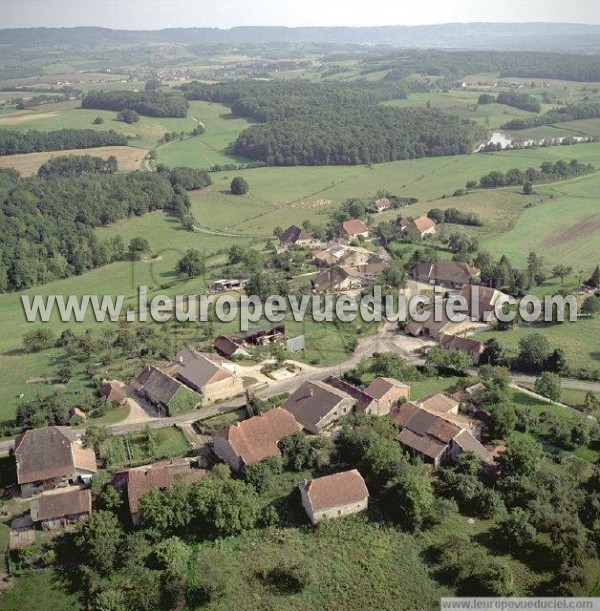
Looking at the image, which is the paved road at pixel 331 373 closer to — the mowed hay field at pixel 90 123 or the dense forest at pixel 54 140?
the dense forest at pixel 54 140

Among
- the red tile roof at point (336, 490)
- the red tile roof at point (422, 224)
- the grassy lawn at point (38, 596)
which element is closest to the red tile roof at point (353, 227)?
the red tile roof at point (422, 224)

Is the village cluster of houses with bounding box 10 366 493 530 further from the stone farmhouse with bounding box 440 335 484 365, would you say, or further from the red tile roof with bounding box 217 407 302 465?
the stone farmhouse with bounding box 440 335 484 365

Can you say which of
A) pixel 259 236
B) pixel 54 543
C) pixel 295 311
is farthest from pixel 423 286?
pixel 54 543

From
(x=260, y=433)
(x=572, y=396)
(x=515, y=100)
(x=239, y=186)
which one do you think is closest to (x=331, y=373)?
(x=260, y=433)

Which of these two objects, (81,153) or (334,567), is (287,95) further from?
(334,567)

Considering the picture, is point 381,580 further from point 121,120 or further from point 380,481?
point 121,120

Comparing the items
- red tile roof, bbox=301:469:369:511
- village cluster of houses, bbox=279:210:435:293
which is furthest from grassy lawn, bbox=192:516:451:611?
village cluster of houses, bbox=279:210:435:293
